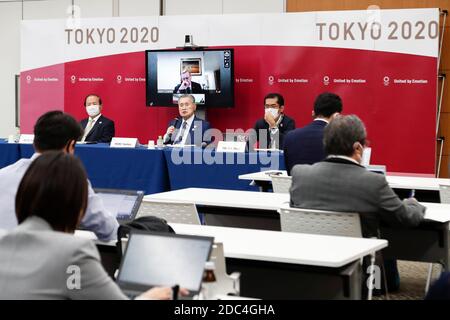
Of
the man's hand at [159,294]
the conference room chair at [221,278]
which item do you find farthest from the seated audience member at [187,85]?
the man's hand at [159,294]

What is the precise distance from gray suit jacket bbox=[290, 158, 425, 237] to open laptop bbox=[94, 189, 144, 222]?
3.31 ft

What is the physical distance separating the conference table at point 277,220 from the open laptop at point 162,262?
7.00 feet

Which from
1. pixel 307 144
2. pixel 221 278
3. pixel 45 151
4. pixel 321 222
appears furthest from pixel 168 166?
pixel 221 278

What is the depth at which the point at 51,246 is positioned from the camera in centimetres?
202

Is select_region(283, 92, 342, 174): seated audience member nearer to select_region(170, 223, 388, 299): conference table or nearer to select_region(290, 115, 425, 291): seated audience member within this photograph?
select_region(290, 115, 425, 291): seated audience member

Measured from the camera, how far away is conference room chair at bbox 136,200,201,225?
4.31 metres

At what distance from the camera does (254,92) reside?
32.4ft

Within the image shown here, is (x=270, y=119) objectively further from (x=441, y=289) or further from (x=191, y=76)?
(x=441, y=289)

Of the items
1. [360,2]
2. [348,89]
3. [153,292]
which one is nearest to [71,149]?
[153,292]

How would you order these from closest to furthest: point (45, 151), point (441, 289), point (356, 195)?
point (441, 289) → point (45, 151) → point (356, 195)

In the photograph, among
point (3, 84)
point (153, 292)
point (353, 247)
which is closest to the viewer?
point (153, 292)

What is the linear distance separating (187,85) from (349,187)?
20.6 feet

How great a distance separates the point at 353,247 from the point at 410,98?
6112 mm

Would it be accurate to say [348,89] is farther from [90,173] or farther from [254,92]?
[90,173]
